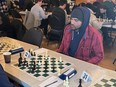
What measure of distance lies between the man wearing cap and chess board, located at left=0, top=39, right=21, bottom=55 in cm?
74

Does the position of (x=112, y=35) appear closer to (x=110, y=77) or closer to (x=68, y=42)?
(x=68, y=42)

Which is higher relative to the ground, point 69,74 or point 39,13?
point 39,13

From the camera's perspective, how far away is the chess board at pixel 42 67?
182cm

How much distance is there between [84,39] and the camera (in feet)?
7.86

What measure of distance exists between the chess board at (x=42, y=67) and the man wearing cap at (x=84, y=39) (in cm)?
41

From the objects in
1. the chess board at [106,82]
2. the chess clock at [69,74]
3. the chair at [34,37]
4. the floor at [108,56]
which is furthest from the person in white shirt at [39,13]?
the chess board at [106,82]

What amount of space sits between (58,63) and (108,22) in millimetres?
2922

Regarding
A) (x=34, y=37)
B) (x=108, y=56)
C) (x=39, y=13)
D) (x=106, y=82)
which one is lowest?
(x=108, y=56)

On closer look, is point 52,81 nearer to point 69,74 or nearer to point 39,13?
point 69,74

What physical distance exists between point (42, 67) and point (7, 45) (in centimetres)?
90

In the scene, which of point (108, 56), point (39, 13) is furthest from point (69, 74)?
point (39, 13)

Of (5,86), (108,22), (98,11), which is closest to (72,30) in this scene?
(5,86)

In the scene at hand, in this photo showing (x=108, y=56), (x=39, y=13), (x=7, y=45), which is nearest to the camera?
(x=7, y=45)

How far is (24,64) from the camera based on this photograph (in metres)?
2.04
